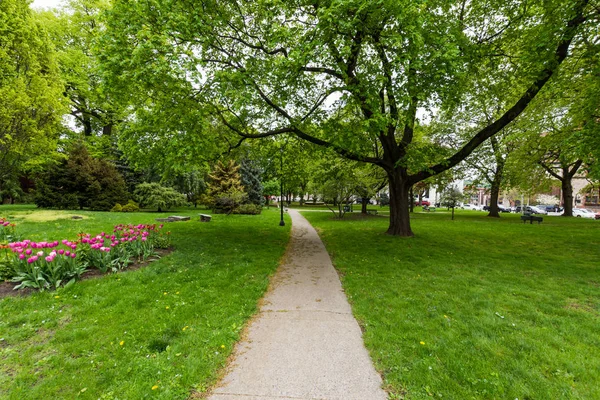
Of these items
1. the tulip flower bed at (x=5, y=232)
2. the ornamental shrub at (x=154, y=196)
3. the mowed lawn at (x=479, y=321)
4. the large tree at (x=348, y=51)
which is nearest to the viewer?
the mowed lawn at (x=479, y=321)

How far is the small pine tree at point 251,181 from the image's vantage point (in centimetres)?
2891

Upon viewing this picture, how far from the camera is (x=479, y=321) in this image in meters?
4.00

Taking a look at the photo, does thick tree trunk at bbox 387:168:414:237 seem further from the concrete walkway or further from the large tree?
the concrete walkway

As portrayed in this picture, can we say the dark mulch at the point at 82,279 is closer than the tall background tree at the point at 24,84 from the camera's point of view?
Yes

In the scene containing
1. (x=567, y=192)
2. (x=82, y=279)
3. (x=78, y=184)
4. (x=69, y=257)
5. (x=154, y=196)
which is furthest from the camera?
(x=567, y=192)

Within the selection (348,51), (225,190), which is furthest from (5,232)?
(225,190)

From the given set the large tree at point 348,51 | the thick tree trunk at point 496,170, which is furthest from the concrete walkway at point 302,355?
the thick tree trunk at point 496,170

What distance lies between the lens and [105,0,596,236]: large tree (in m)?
6.20

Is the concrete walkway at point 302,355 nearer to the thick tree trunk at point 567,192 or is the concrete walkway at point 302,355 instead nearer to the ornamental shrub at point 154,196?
the ornamental shrub at point 154,196

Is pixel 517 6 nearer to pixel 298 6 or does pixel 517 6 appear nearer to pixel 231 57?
pixel 298 6

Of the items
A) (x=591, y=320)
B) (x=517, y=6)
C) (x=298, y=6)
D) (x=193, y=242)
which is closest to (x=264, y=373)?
(x=591, y=320)

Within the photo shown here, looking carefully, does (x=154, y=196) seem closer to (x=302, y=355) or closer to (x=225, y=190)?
(x=225, y=190)

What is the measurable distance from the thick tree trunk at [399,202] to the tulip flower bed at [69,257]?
375 inches

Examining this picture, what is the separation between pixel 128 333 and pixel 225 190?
2216 centimetres
